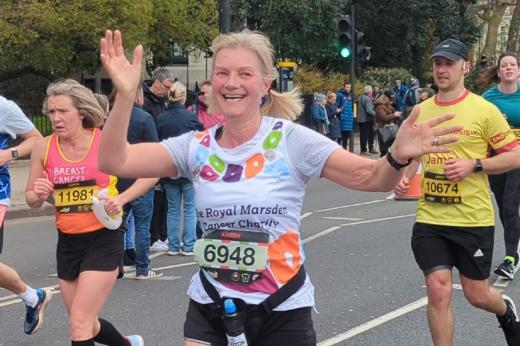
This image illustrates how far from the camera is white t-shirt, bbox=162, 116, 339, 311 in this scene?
3023mm

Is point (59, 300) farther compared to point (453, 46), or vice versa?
point (59, 300)

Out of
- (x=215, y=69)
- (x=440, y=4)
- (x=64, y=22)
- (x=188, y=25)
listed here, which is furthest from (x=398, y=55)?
(x=215, y=69)

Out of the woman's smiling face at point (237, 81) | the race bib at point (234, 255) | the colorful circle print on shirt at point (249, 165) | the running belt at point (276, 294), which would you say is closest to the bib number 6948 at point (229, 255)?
the race bib at point (234, 255)

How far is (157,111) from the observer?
9.92 metres

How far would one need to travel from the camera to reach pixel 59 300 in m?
7.04

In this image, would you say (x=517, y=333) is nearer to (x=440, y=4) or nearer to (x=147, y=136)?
(x=147, y=136)

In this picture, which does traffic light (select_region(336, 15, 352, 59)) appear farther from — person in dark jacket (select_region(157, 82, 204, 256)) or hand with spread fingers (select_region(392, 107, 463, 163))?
hand with spread fingers (select_region(392, 107, 463, 163))

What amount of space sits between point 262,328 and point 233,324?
4.7 inches

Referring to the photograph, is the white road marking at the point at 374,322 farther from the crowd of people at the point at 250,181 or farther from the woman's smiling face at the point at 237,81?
the woman's smiling face at the point at 237,81

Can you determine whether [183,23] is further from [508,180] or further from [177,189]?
[508,180]

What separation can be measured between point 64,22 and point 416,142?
19.6 meters

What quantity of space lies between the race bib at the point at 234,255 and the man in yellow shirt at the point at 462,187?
1.91 meters

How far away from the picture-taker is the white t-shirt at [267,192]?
302cm

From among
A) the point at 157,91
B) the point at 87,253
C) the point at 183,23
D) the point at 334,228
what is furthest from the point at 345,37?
the point at 87,253
